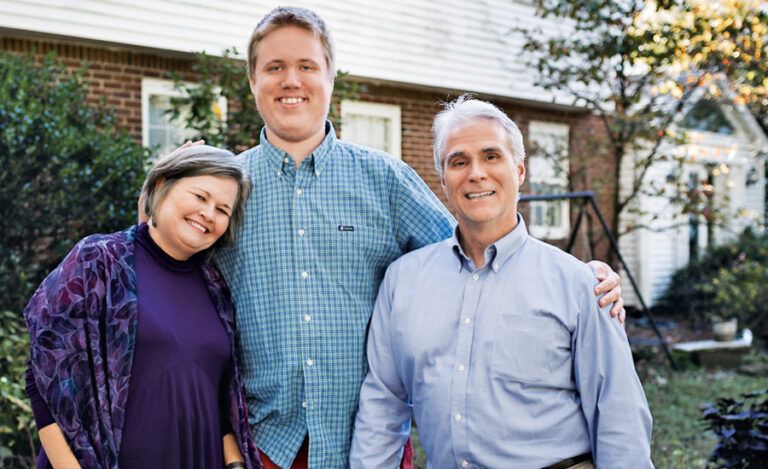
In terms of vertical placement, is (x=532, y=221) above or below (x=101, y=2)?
below

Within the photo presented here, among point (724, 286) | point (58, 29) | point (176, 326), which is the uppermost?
point (58, 29)

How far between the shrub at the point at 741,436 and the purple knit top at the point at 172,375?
2.85 metres

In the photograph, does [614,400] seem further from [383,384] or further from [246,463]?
[246,463]

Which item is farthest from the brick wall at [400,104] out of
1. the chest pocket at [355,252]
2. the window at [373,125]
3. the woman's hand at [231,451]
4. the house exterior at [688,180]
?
the woman's hand at [231,451]

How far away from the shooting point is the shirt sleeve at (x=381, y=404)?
257cm

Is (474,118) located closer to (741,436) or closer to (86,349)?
(86,349)

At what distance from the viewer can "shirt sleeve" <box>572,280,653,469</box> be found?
7.34 feet

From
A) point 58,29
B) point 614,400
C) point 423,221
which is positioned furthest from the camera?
point 58,29

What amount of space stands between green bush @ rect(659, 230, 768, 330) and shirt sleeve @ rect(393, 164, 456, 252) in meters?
10.5

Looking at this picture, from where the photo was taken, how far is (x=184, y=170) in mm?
2529

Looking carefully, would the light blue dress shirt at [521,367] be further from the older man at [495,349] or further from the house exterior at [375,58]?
the house exterior at [375,58]

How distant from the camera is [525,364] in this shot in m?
2.30

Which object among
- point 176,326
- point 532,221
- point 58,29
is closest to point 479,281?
point 176,326

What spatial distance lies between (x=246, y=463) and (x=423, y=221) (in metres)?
1.03
